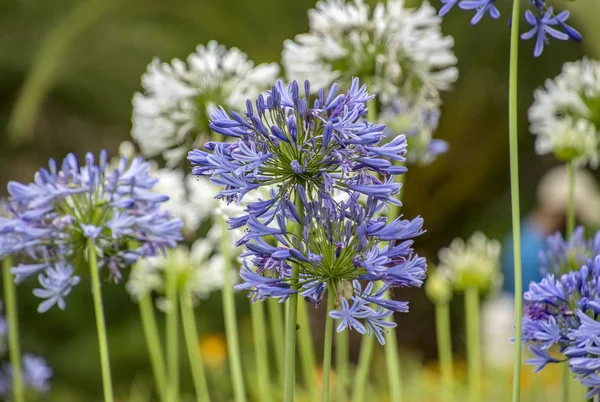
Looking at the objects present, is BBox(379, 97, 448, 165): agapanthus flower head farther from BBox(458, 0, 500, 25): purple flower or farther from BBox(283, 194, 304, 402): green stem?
BBox(283, 194, 304, 402): green stem

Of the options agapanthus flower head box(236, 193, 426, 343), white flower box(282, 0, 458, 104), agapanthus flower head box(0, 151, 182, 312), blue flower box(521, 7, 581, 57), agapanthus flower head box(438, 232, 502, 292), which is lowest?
agapanthus flower head box(236, 193, 426, 343)

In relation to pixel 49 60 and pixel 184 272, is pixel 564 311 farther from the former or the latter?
pixel 49 60

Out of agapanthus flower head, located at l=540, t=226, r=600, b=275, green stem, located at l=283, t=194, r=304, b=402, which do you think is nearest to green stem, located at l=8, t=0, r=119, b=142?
agapanthus flower head, located at l=540, t=226, r=600, b=275

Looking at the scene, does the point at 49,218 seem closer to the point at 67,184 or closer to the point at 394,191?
the point at 67,184

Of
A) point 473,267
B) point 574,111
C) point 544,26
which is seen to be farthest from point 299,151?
point 473,267

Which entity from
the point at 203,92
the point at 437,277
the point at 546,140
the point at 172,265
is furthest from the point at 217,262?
the point at 546,140

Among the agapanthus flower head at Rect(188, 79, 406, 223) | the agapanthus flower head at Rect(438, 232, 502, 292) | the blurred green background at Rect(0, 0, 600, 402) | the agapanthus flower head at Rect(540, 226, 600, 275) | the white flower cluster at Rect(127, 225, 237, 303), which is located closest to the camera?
the agapanthus flower head at Rect(188, 79, 406, 223)

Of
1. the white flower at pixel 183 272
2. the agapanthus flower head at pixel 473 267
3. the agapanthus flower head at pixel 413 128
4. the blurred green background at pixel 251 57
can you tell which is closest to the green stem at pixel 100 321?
the white flower at pixel 183 272
